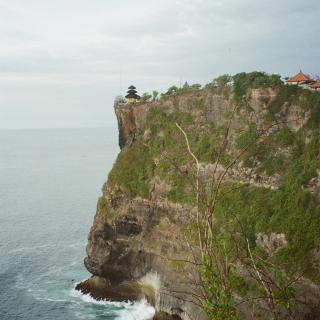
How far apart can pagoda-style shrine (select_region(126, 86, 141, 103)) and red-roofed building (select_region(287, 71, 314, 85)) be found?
1931 centimetres

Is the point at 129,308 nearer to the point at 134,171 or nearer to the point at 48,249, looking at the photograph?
the point at 134,171

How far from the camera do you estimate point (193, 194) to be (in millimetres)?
44219

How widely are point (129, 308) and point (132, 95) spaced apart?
2571 centimetres

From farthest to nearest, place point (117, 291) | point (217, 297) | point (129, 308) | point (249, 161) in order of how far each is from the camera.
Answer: point (117, 291), point (129, 308), point (249, 161), point (217, 297)

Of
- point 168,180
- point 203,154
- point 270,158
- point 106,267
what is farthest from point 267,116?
point 106,267

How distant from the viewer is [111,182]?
52438mm

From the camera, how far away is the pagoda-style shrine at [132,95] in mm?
57609

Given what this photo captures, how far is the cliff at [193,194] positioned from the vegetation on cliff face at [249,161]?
3.9 inches

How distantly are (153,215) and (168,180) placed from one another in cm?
391

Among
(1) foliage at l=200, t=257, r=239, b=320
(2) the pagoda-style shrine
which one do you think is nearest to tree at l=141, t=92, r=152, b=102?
(2) the pagoda-style shrine

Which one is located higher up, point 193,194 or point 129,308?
point 193,194

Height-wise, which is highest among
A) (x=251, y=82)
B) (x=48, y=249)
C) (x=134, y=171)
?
(x=251, y=82)

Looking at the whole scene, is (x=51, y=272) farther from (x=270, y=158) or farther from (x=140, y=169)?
(x=270, y=158)

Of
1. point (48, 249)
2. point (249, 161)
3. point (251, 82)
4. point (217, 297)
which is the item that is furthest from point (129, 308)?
point (217, 297)
